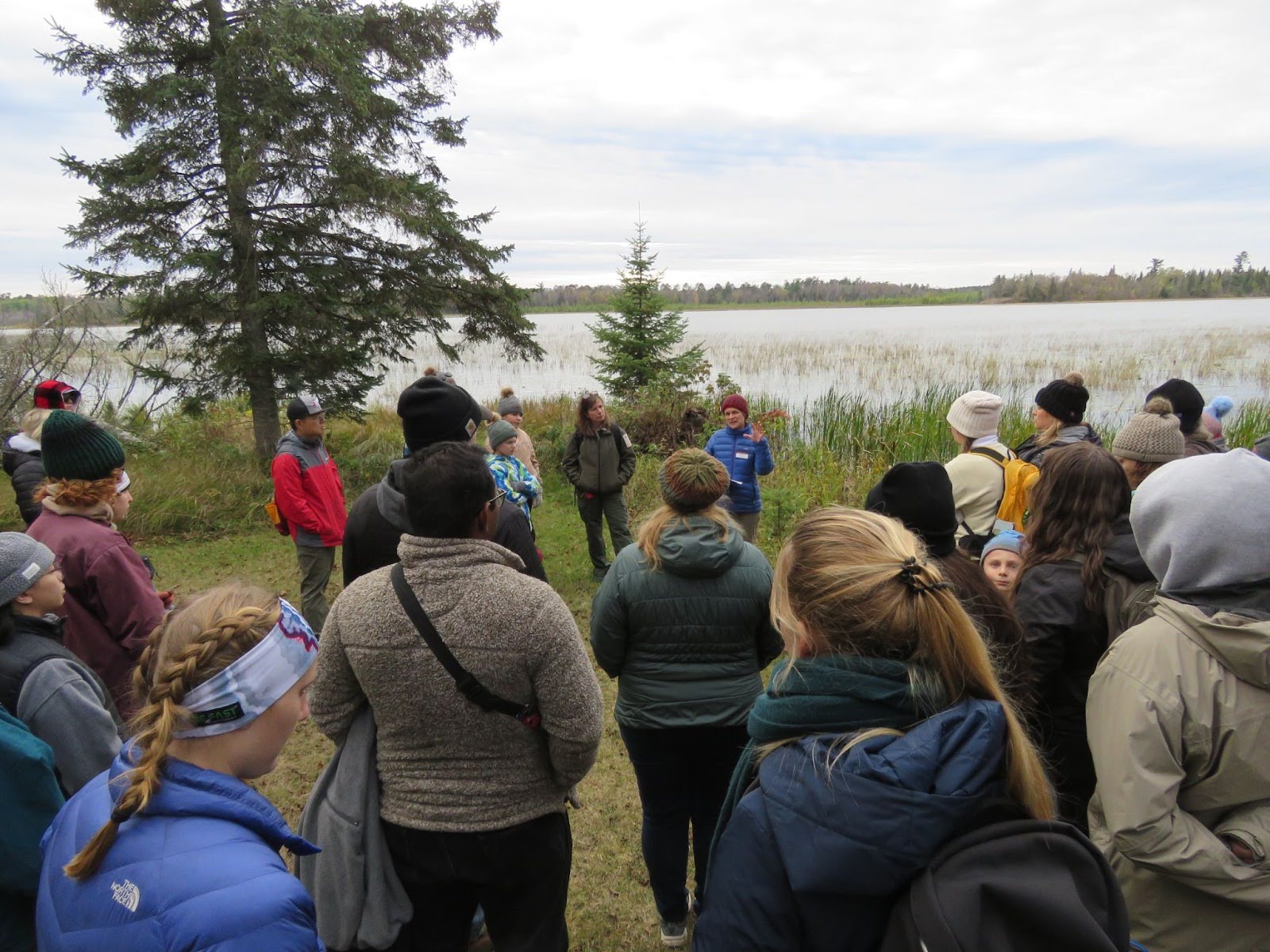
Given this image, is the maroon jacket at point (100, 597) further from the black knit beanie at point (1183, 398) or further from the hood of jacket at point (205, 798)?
the black knit beanie at point (1183, 398)

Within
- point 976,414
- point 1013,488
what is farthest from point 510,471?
point 1013,488

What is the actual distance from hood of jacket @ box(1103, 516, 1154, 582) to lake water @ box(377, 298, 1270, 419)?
11072mm

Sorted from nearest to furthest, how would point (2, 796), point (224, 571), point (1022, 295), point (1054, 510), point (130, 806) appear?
1. point (130, 806)
2. point (2, 796)
3. point (1054, 510)
4. point (224, 571)
5. point (1022, 295)

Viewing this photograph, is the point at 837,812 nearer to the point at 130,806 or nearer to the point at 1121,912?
the point at 1121,912

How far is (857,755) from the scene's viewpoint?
113cm

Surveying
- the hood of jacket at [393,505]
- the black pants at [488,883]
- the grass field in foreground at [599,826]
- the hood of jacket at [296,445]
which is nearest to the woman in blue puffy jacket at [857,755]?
the black pants at [488,883]

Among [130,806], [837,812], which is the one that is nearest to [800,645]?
[837,812]

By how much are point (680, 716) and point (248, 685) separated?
165 cm

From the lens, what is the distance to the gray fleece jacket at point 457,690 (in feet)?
6.09

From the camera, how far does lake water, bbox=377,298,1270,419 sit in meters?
18.5

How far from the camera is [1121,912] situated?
1.08 meters

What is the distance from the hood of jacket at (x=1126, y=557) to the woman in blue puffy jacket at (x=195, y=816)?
2378 mm

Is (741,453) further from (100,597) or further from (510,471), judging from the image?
(100,597)

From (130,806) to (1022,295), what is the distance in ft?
292
